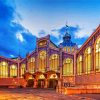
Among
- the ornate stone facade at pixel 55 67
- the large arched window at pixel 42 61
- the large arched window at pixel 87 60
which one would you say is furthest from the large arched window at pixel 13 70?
the large arched window at pixel 87 60

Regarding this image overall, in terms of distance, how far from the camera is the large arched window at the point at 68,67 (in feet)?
183

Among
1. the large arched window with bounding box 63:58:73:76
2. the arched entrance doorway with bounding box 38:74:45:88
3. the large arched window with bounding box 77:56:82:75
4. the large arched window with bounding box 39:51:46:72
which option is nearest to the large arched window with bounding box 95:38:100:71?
the large arched window with bounding box 77:56:82:75

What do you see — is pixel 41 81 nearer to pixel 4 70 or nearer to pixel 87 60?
pixel 4 70

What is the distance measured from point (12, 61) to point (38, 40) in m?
12.0

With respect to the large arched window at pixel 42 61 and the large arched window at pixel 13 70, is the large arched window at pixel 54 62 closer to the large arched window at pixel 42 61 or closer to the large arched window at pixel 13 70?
the large arched window at pixel 42 61

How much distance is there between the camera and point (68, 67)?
2229 inches

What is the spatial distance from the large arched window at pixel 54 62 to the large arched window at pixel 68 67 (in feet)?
8.63

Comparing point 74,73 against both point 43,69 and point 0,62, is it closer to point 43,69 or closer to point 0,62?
point 43,69

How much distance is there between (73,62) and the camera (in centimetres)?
5509

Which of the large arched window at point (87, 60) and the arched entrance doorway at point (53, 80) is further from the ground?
the large arched window at point (87, 60)

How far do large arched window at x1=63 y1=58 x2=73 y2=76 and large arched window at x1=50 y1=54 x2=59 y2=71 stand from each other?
263 centimetres

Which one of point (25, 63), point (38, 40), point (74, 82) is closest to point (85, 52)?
point (74, 82)

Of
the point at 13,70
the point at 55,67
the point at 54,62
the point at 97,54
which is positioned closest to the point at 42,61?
the point at 54,62

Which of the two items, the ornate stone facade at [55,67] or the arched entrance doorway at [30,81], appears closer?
the ornate stone facade at [55,67]
